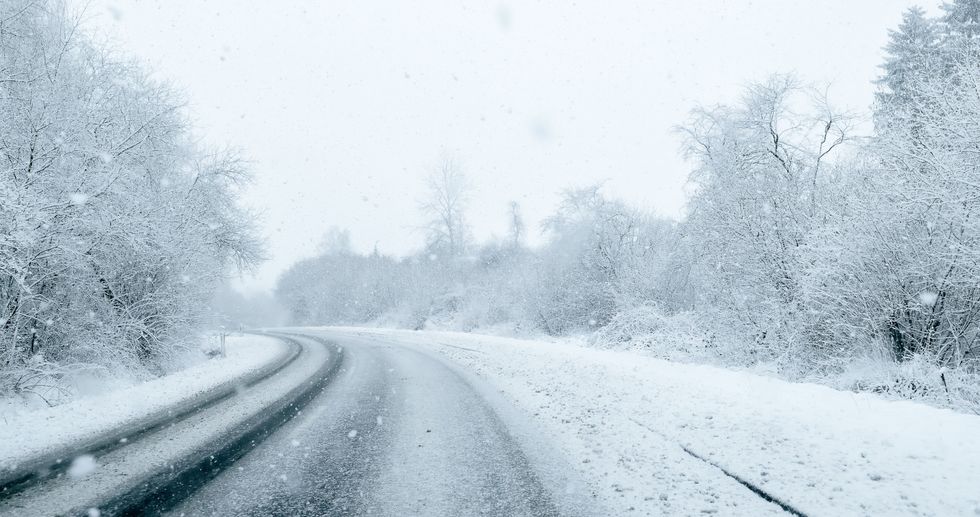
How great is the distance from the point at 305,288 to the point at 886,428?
2627 inches

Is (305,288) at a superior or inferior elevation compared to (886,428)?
superior

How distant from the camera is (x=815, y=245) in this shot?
362 inches

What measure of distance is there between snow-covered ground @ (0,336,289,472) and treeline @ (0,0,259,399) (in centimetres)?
86

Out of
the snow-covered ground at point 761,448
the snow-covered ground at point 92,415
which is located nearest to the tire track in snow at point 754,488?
the snow-covered ground at point 761,448

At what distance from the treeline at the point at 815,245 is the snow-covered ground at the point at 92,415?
11.3 meters

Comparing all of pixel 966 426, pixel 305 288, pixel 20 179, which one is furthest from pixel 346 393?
pixel 305 288

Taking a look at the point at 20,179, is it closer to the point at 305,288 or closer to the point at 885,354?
the point at 885,354

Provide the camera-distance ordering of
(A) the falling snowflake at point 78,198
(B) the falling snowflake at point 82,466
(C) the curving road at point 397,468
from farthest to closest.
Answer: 1. (A) the falling snowflake at point 78,198
2. (B) the falling snowflake at point 82,466
3. (C) the curving road at point 397,468

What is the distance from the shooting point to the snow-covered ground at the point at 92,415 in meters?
6.27

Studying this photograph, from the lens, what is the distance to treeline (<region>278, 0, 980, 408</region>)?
7.16m

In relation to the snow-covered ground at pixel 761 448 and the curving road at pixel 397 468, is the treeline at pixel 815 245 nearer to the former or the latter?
the snow-covered ground at pixel 761 448

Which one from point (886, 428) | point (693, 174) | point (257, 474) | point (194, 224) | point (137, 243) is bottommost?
point (257, 474)

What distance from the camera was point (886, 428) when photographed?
488 centimetres

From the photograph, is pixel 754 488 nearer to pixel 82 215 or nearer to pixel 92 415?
pixel 92 415
